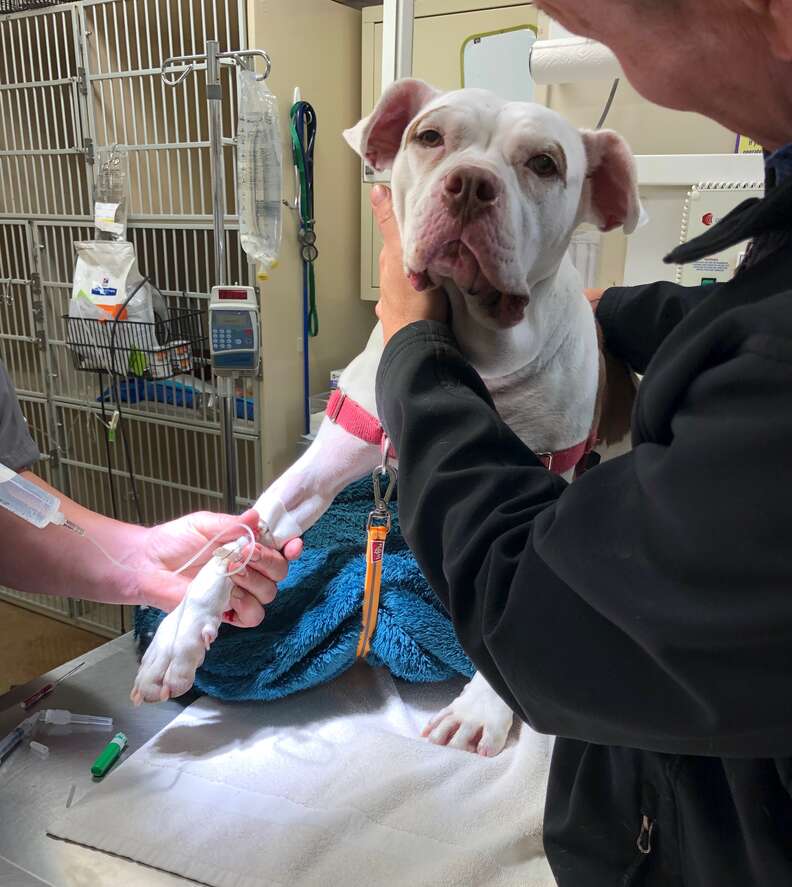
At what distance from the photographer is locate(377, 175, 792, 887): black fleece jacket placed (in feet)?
1.22

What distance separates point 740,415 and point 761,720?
169mm

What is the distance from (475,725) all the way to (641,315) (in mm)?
646

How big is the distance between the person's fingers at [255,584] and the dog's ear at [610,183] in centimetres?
66

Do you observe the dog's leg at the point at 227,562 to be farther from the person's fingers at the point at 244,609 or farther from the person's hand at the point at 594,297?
the person's hand at the point at 594,297

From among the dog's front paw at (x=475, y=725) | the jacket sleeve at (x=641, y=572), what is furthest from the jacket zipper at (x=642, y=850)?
the dog's front paw at (x=475, y=725)

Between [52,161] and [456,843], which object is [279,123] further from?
[456,843]

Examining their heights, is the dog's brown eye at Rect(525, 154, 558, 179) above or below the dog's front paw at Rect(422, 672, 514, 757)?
above

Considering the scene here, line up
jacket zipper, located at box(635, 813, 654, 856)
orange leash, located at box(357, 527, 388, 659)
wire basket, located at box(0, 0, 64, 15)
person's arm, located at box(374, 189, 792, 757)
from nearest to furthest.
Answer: person's arm, located at box(374, 189, 792, 757) → jacket zipper, located at box(635, 813, 654, 856) → orange leash, located at box(357, 527, 388, 659) → wire basket, located at box(0, 0, 64, 15)

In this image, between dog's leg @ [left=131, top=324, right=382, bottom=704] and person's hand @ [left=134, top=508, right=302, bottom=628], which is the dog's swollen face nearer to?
dog's leg @ [left=131, top=324, right=382, bottom=704]

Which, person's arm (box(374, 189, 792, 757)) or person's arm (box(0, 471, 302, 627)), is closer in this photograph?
person's arm (box(374, 189, 792, 757))

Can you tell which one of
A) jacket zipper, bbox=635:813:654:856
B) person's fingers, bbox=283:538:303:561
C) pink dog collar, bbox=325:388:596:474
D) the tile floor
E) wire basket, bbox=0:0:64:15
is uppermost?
wire basket, bbox=0:0:64:15

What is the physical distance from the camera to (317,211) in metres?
2.30

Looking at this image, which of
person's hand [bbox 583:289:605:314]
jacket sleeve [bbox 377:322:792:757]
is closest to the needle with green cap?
jacket sleeve [bbox 377:322:792:757]

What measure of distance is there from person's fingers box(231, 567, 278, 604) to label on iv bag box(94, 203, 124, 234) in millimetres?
1511
